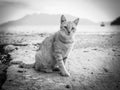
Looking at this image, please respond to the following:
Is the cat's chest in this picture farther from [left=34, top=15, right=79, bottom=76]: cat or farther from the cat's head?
the cat's head

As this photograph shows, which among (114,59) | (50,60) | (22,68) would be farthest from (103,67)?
(22,68)

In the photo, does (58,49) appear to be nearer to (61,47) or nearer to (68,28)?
(61,47)

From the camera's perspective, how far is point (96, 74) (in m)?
3.46

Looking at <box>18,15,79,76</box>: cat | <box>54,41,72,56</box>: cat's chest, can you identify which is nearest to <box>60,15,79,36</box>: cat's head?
<box>18,15,79,76</box>: cat

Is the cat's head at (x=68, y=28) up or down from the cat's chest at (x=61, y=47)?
up

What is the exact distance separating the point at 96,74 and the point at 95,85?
675mm

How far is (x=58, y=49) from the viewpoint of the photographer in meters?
3.17

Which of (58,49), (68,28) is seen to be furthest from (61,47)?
(68,28)

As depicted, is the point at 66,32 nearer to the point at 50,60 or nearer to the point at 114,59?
the point at 50,60

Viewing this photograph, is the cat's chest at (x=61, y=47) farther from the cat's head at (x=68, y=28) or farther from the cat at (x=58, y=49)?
the cat's head at (x=68, y=28)

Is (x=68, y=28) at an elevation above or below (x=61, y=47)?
above

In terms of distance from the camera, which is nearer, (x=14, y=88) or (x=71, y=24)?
(x=14, y=88)

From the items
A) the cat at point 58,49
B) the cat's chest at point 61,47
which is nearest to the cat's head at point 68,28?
the cat at point 58,49

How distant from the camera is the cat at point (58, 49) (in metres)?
3.15
